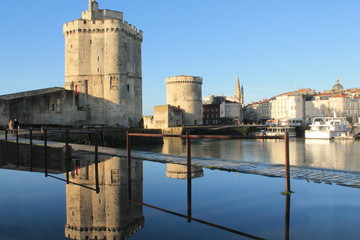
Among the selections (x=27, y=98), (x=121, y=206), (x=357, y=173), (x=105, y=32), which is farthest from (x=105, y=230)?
(x=105, y=32)

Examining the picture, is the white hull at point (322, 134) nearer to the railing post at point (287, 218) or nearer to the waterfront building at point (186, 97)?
the waterfront building at point (186, 97)

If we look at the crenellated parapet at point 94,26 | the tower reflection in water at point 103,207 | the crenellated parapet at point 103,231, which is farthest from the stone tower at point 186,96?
the crenellated parapet at point 103,231

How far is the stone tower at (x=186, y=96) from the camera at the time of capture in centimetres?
5991

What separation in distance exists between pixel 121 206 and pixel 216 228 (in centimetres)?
161

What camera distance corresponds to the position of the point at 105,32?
3409 centimetres

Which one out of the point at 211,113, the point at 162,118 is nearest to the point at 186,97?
the point at 162,118

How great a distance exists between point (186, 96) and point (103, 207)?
55643 millimetres

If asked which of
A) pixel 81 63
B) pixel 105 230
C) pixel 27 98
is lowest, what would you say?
pixel 105 230

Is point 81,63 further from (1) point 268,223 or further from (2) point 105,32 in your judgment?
(1) point 268,223

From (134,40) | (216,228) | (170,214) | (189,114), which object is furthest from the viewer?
(189,114)

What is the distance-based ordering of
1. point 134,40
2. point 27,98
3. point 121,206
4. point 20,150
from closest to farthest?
point 121,206, point 20,150, point 27,98, point 134,40

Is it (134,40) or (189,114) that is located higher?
(134,40)

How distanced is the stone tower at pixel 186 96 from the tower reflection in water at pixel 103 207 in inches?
2069

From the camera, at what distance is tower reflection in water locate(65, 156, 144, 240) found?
3850 millimetres
